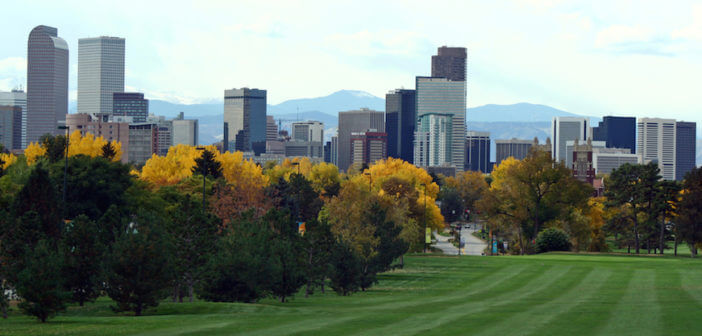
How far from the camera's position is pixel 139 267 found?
39750 mm

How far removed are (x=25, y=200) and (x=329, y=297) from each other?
1778 cm

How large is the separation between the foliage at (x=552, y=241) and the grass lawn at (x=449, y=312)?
40032mm

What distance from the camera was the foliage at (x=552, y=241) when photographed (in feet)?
356

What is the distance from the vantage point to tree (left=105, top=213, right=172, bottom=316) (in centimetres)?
3959

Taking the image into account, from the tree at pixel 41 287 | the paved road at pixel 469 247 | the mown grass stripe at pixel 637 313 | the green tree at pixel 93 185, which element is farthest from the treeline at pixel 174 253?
the paved road at pixel 469 247

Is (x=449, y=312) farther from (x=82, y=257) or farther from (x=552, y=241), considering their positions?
(x=552, y=241)

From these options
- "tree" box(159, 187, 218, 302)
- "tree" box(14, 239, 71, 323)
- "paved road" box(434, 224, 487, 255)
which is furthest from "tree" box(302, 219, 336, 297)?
"paved road" box(434, 224, 487, 255)

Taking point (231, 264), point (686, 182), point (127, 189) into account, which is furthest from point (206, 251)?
point (686, 182)

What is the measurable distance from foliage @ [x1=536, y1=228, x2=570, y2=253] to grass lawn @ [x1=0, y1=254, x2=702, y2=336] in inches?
1576

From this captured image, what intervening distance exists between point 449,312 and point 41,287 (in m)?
16.9

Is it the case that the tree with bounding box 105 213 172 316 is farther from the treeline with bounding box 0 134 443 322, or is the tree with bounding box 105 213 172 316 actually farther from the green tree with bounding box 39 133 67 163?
the green tree with bounding box 39 133 67 163

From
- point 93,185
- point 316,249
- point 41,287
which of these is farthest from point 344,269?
point 93,185

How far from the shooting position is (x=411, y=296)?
54.3 m

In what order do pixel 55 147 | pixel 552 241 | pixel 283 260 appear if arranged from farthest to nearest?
pixel 55 147 → pixel 552 241 → pixel 283 260
